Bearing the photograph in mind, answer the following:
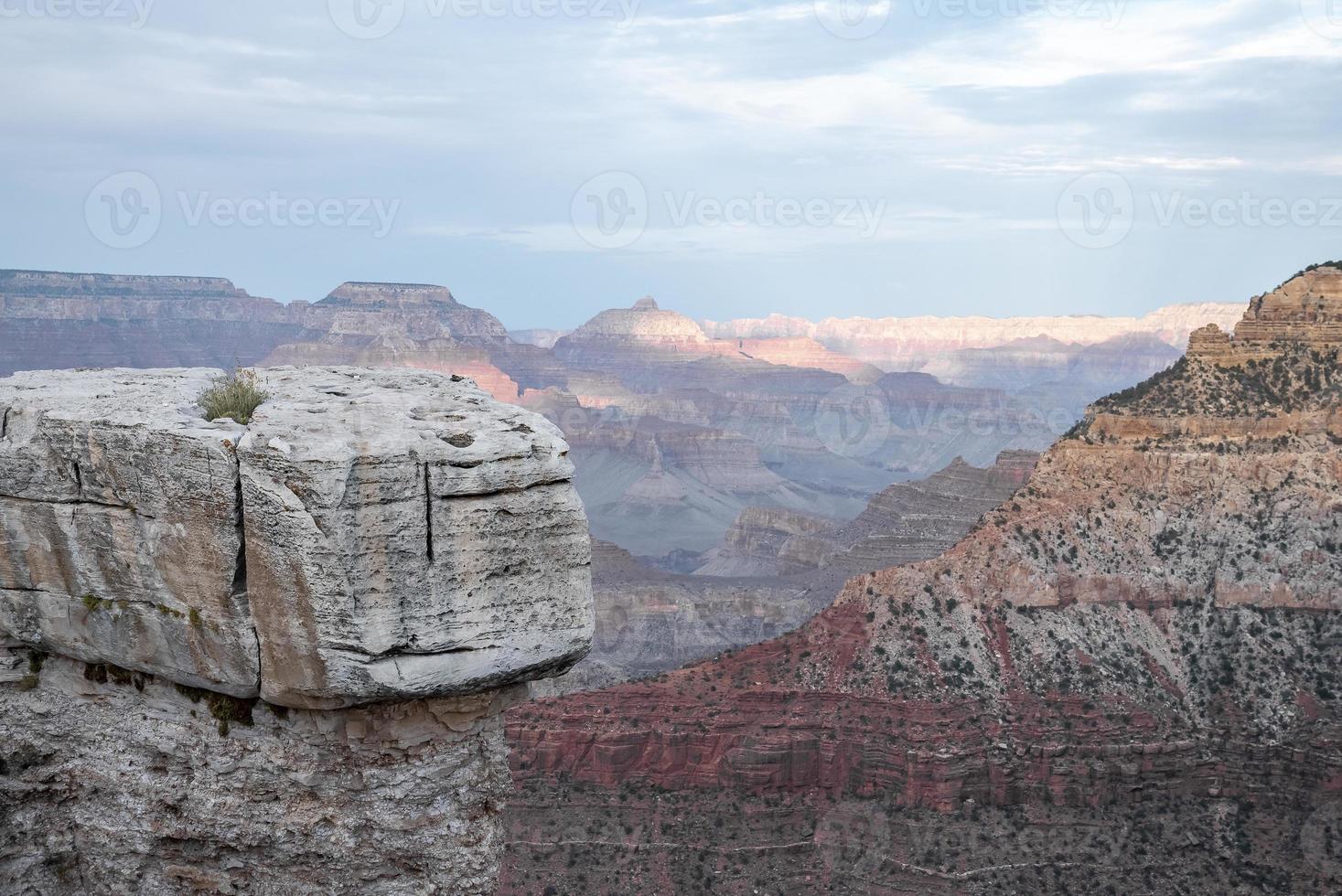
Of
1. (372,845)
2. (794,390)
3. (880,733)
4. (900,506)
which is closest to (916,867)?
(880,733)

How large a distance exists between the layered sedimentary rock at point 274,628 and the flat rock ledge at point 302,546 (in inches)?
0.7

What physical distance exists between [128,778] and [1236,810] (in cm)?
3030

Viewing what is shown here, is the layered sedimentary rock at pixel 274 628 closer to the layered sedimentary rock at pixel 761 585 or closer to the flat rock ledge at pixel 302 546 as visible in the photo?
the flat rock ledge at pixel 302 546

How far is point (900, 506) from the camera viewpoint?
3342 inches

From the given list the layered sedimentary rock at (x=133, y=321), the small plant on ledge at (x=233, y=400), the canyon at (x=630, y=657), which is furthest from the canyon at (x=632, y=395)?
the small plant on ledge at (x=233, y=400)

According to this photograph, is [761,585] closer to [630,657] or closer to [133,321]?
[630,657]

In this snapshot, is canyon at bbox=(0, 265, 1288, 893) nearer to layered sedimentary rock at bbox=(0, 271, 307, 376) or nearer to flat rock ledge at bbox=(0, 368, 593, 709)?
flat rock ledge at bbox=(0, 368, 593, 709)

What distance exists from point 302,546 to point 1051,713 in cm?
3001

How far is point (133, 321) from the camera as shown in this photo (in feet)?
495

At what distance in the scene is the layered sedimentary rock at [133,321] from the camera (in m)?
139

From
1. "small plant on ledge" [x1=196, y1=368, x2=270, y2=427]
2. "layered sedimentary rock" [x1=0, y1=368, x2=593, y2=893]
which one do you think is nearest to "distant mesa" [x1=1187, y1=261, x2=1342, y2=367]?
"layered sedimentary rock" [x1=0, y1=368, x2=593, y2=893]

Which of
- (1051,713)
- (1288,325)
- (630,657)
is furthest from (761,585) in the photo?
(1051,713)

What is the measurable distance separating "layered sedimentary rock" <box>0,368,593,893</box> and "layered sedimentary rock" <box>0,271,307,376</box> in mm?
132555

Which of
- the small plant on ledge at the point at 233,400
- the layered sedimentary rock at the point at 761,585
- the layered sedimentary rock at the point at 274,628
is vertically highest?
the small plant on ledge at the point at 233,400
